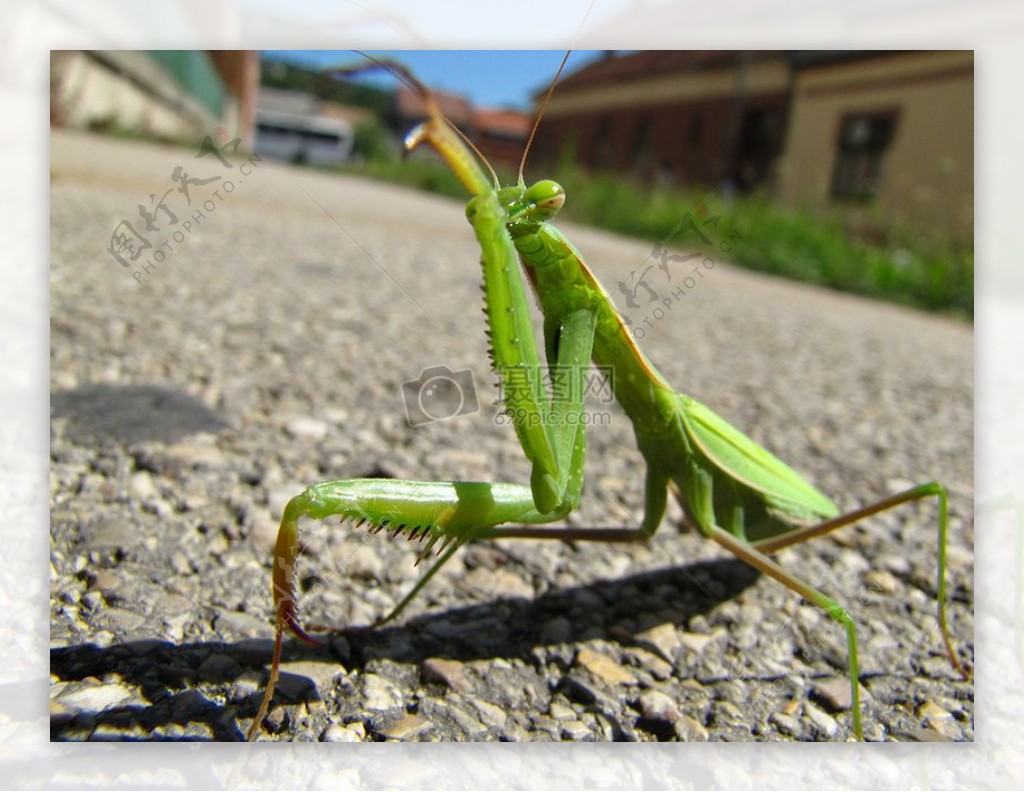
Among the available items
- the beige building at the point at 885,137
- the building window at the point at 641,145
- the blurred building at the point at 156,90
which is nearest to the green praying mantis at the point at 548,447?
the blurred building at the point at 156,90

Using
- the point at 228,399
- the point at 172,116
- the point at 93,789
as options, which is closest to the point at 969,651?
the point at 93,789

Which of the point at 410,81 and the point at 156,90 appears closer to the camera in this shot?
the point at 410,81

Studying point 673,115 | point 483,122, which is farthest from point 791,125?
point 483,122

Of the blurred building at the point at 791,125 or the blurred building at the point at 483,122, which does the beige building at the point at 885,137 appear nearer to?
the blurred building at the point at 791,125

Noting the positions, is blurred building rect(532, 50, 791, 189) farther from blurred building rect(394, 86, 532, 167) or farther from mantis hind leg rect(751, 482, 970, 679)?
mantis hind leg rect(751, 482, 970, 679)

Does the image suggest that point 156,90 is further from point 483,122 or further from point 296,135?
point 483,122
